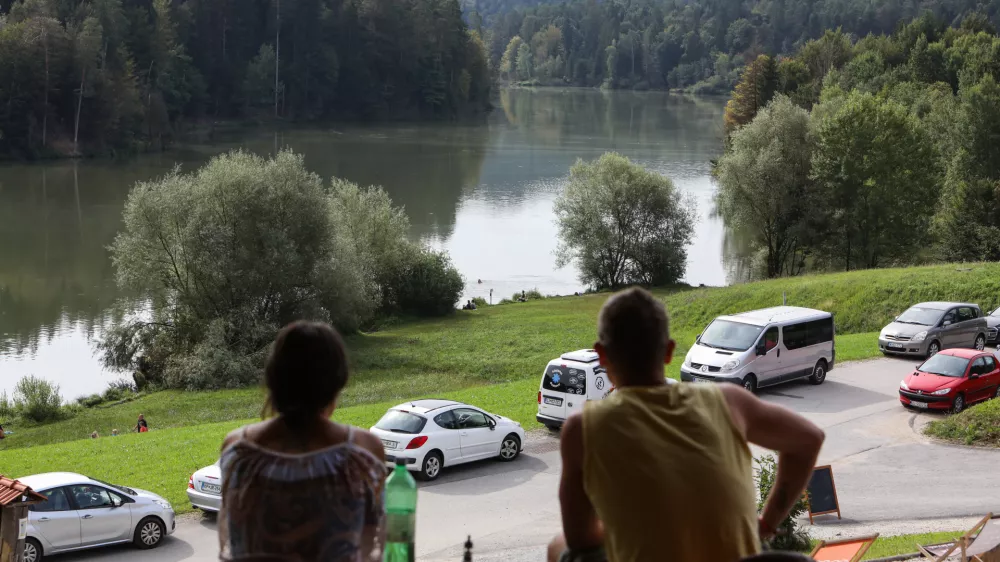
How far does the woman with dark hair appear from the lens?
312 centimetres

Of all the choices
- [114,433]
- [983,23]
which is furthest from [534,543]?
[983,23]

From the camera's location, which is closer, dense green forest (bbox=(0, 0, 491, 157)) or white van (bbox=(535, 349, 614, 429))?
white van (bbox=(535, 349, 614, 429))

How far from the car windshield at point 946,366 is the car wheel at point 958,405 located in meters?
0.51

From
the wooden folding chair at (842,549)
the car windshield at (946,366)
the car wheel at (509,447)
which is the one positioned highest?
the wooden folding chair at (842,549)

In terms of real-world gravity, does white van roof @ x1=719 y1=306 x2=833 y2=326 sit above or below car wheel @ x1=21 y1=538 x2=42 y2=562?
above

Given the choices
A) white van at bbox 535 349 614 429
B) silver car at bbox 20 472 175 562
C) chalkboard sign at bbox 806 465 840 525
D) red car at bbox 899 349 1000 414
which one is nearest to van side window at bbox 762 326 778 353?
red car at bbox 899 349 1000 414

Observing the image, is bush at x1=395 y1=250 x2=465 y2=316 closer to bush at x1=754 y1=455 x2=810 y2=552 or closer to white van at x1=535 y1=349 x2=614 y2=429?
white van at x1=535 y1=349 x2=614 y2=429

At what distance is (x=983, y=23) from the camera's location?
101188 mm

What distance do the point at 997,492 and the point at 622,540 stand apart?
15.7 m

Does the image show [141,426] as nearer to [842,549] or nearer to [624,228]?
[842,549]

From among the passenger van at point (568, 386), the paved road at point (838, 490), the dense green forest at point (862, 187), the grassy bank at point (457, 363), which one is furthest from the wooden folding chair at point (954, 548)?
the dense green forest at point (862, 187)

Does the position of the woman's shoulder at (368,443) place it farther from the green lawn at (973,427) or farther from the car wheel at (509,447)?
the green lawn at (973,427)

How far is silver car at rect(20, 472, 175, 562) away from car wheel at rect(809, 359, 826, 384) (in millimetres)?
15760

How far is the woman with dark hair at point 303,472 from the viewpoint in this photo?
3119 mm
